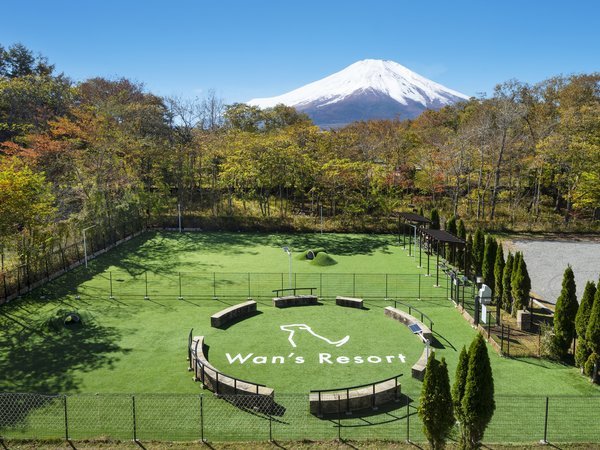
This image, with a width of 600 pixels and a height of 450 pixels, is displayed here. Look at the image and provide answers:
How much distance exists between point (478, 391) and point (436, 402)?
0.92 meters

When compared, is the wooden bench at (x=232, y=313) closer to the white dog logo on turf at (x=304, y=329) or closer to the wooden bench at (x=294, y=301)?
the wooden bench at (x=294, y=301)

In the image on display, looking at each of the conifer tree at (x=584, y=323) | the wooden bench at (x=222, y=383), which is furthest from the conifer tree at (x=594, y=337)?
the wooden bench at (x=222, y=383)

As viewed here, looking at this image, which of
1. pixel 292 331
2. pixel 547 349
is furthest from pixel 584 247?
pixel 292 331

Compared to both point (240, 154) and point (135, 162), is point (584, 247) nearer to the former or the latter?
point (240, 154)

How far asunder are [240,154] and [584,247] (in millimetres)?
28954

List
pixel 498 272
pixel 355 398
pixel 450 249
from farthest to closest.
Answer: pixel 450 249, pixel 498 272, pixel 355 398

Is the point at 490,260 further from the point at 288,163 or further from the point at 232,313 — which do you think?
the point at 288,163

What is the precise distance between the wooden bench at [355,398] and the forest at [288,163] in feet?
77.2

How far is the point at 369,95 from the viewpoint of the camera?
167000 mm

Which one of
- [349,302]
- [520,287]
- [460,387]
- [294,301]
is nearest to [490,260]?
[520,287]

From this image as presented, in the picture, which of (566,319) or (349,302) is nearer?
(566,319)

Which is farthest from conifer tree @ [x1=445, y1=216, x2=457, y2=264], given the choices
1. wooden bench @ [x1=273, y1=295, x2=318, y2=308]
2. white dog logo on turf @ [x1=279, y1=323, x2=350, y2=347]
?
white dog logo on turf @ [x1=279, y1=323, x2=350, y2=347]

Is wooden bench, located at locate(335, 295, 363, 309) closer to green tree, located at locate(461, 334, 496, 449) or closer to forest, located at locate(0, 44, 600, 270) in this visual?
green tree, located at locate(461, 334, 496, 449)

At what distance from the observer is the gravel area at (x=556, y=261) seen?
24.8 metres
